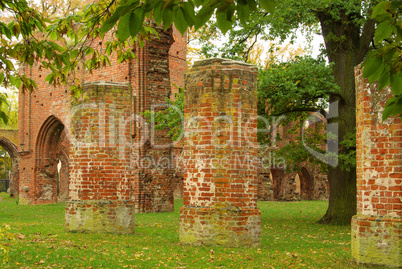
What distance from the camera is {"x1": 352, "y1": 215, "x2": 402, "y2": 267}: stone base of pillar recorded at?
243 inches

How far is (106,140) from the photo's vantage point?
9.98 metres

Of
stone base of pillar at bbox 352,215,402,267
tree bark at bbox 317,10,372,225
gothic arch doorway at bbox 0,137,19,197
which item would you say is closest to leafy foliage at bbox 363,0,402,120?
stone base of pillar at bbox 352,215,402,267

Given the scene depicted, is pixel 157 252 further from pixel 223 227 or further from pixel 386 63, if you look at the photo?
pixel 386 63

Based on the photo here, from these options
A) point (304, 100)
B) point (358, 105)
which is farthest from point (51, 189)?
point (358, 105)

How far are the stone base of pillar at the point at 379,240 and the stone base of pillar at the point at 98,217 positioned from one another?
17.6ft

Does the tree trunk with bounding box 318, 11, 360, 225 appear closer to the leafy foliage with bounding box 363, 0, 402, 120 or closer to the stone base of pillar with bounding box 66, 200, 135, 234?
the stone base of pillar with bounding box 66, 200, 135, 234

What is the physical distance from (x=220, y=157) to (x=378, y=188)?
2.84 m

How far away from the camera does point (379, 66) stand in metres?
2.71

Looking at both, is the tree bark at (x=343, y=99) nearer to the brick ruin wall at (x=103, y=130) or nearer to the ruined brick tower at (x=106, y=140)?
the ruined brick tower at (x=106, y=140)

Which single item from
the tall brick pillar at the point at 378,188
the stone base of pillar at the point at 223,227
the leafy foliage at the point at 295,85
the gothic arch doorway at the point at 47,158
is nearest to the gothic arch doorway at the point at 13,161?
the gothic arch doorway at the point at 47,158

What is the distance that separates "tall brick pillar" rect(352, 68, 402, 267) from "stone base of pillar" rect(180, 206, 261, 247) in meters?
1.94

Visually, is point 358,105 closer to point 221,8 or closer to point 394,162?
point 394,162

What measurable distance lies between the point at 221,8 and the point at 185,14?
0.78 ft

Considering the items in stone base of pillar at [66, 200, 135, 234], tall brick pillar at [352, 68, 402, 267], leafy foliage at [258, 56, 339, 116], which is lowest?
stone base of pillar at [66, 200, 135, 234]
